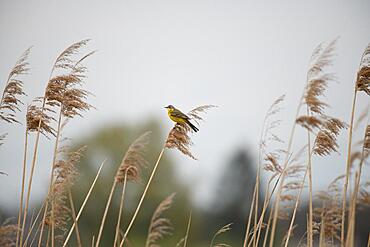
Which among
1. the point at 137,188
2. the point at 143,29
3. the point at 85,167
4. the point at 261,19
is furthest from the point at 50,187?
the point at 143,29

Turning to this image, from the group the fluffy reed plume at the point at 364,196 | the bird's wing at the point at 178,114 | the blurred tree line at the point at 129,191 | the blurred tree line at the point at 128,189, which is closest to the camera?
the fluffy reed plume at the point at 364,196

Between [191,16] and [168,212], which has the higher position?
[191,16]

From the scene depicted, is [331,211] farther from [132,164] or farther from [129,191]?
[129,191]

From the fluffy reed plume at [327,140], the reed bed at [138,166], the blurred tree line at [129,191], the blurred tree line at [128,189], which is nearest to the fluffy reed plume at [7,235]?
the reed bed at [138,166]

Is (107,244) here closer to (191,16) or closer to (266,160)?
(266,160)

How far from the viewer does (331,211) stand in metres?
5.17

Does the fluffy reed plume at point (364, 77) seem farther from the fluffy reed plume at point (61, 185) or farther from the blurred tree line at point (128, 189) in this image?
the blurred tree line at point (128, 189)

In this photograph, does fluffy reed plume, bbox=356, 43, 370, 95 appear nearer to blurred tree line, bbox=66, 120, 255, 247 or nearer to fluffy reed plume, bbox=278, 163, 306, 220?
fluffy reed plume, bbox=278, 163, 306, 220

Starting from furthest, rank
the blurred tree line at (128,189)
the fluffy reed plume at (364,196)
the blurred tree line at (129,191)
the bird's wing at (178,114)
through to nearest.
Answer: the blurred tree line at (128,189)
the blurred tree line at (129,191)
the bird's wing at (178,114)
the fluffy reed plume at (364,196)

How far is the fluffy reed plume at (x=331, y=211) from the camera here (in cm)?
521

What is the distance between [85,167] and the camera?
34.5m

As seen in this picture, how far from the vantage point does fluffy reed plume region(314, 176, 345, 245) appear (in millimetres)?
5211

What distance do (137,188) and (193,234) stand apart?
5744 millimetres

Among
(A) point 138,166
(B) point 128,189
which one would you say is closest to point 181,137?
(A) point 138,166
